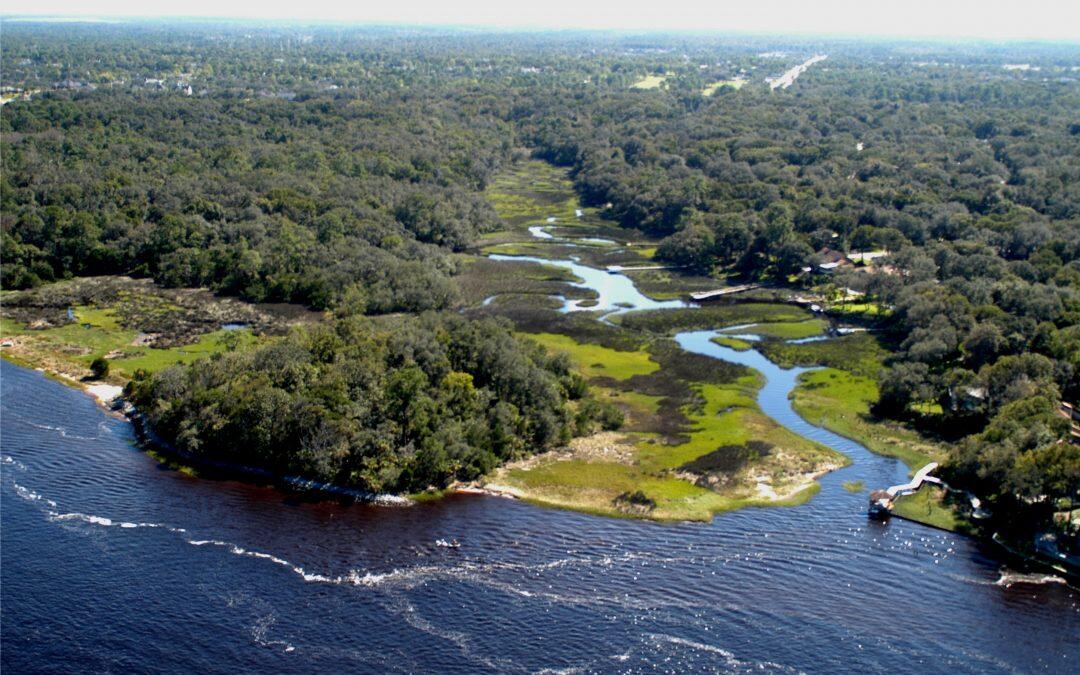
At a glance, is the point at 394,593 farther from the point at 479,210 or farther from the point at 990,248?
the point at 479,210

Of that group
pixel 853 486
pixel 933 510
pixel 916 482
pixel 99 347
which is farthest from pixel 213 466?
pixel 933 510

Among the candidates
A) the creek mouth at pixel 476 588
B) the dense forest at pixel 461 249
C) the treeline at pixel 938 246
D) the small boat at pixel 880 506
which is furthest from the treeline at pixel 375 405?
the treeline at pixel 938 246

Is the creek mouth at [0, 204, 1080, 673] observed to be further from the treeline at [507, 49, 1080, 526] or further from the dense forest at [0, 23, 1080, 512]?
the treeline at [507, 49, 1080, 526]

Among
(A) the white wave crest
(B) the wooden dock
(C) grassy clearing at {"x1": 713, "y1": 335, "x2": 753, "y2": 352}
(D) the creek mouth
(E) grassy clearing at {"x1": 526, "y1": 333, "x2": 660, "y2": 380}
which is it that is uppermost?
(B) the wooden dock

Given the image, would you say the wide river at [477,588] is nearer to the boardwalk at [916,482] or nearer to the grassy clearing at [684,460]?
the boardwalk at [916,482]

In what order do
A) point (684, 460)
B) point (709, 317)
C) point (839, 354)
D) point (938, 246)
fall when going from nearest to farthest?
point (684, 460) < point (839, 354) < point (709, 317) < point (938, 246)

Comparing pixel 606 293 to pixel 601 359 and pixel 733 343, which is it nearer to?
pixel 733 343

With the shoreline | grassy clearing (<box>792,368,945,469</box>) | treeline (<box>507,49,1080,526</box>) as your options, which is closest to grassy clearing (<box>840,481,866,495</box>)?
grassy clearing (<box>792,368,945,469</box>)
